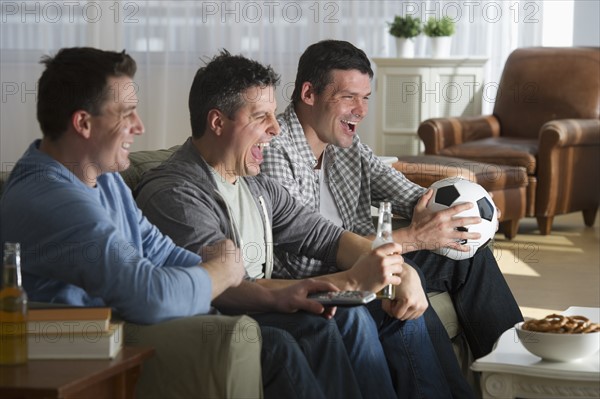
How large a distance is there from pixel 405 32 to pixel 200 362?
Result: 5399 mm

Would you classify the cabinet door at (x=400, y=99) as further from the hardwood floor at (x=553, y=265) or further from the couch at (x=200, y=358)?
the couch at (x=200, y=358)

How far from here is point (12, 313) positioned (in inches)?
65.6

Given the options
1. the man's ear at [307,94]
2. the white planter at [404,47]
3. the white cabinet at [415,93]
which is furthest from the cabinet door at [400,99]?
the man's ear at [307,94]

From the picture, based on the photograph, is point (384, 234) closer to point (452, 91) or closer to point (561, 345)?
point (561, 345)

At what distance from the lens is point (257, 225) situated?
244 cm

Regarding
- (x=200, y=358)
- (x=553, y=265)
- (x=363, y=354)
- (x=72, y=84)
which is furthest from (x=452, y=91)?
(x=200, y=358)

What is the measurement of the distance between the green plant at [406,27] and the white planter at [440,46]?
0.42 ft

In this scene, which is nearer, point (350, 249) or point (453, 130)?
point (350, 249)

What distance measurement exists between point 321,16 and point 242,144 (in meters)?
5.30

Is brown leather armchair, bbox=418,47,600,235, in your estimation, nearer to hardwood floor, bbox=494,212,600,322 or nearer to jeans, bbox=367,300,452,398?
hardwood floor, bbox=494,212,600,322

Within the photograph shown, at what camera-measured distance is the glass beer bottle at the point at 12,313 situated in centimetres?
166

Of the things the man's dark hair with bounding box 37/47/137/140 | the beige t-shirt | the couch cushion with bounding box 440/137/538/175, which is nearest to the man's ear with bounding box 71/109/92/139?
the man's dark hair with bounding box 37/47/137/140

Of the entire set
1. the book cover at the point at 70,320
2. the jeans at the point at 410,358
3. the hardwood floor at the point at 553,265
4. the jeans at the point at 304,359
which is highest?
the book cover at the point at 70,320

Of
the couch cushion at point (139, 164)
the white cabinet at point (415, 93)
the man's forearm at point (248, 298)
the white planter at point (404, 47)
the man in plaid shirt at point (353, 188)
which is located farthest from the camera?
the white planter at point (404, 47)
